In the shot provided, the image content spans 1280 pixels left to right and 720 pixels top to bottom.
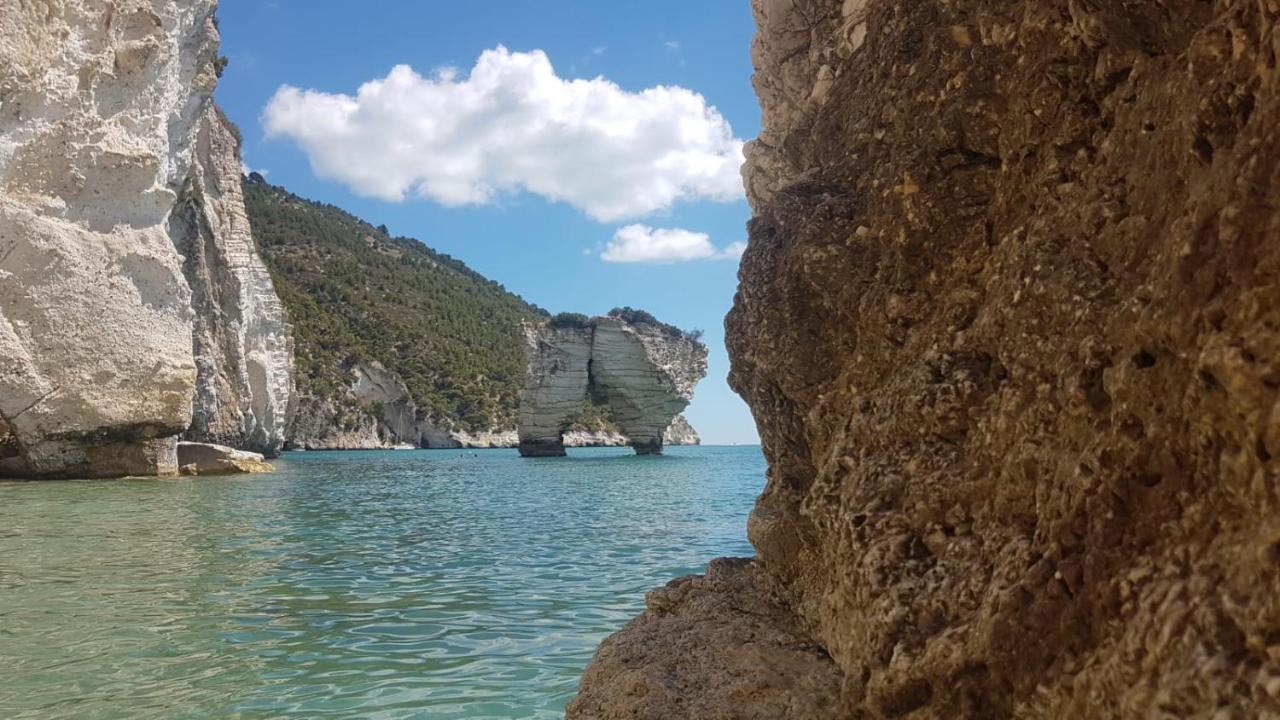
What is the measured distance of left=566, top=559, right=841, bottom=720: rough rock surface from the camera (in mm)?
3012

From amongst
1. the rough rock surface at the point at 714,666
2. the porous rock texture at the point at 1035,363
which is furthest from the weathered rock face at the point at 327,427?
the porous rock texture at the point at 1035,363

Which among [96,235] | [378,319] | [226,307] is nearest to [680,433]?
[378,319]

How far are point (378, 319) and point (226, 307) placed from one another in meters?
50.7

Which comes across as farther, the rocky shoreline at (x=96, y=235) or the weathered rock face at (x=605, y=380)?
the weathered rock face at (x=605, y=380)

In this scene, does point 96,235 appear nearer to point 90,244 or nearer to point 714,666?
point 90,244

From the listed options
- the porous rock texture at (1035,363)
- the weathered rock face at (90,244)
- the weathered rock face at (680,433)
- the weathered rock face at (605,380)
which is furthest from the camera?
the weathered rock face at (680,433)

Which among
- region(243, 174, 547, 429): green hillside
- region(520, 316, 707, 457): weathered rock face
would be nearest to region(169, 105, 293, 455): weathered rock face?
region(520, 316, 707, 457): weathered rock face

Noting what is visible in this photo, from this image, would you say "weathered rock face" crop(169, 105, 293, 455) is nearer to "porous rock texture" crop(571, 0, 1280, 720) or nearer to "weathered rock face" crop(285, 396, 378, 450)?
"weathered rock face" crop(285, 396, 378, 450)

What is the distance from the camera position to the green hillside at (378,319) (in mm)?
85812

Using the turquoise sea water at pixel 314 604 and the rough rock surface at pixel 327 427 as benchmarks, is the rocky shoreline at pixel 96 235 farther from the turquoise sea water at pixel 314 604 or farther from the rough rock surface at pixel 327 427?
the rough rock surface at pixel 327 427

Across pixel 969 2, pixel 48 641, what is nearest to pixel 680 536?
pixel 48 641

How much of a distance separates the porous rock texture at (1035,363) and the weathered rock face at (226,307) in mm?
39813

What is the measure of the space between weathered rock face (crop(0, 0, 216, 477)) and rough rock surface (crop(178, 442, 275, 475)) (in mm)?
1463

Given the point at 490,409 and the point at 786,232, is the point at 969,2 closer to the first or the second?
the point at 786,232
